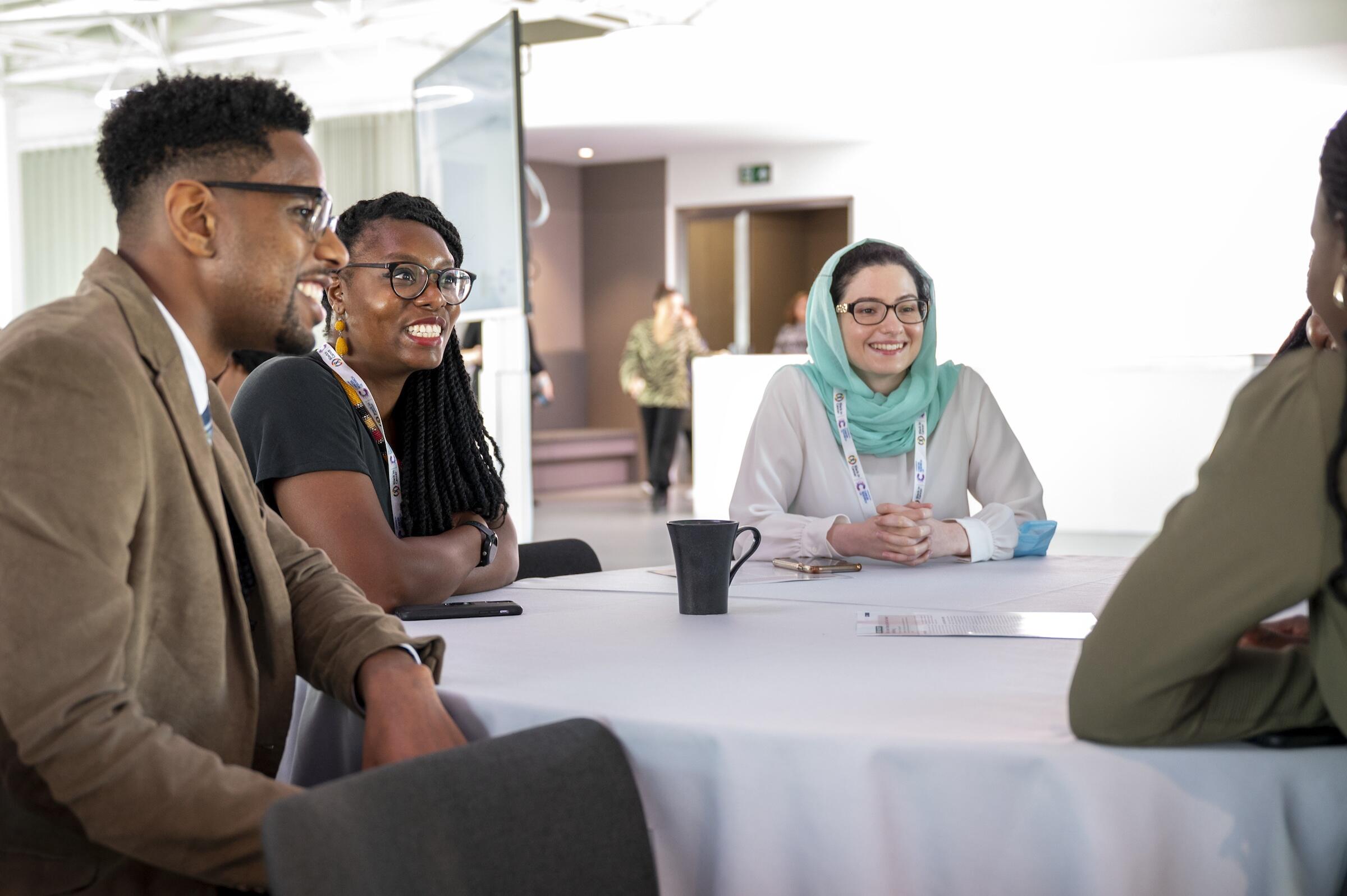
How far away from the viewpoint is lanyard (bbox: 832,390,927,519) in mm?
2725

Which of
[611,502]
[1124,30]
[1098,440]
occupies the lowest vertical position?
[611,502]

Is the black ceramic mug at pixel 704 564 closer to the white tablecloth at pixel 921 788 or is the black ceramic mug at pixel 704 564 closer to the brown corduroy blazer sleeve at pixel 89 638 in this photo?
the white tablecloth at pixel 921 788

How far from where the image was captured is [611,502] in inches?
459

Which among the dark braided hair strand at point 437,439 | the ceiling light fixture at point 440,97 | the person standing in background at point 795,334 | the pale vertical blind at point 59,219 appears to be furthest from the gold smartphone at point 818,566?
the pale vertical blind at point 59,219

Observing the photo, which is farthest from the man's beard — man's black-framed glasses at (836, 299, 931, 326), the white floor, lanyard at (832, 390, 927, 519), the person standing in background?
the person standing in background

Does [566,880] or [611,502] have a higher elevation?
[566,880]

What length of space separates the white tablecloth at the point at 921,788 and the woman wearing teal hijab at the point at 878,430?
3.91ft

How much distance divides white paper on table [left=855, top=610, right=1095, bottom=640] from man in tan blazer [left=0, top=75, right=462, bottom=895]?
2.06ft

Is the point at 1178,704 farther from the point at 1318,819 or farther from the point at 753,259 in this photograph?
the point at 753,259

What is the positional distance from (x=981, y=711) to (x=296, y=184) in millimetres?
930

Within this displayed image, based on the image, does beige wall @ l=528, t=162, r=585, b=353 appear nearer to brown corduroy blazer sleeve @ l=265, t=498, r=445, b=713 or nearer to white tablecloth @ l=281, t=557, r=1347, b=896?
brown corduroy blazer sleeve @ l=265, t=498, r=445, b=713

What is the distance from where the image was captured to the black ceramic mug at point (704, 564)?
1.92 metres

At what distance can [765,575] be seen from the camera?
7.71ft

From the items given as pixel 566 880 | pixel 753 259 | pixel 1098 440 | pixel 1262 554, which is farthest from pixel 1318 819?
pixel 753 259
